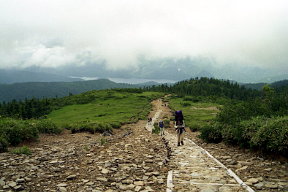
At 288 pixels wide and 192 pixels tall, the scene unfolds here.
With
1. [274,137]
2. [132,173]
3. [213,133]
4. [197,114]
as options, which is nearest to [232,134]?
[213,133]

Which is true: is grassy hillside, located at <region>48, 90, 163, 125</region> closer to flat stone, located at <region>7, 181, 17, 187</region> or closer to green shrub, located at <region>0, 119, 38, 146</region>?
green shrub, located at <region>0, 119, 38, 146</region>

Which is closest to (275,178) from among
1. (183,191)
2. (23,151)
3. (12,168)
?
(183,191)

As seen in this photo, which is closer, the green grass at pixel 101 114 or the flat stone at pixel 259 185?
the flat stone at pixel 259 185

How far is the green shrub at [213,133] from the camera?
18.0m

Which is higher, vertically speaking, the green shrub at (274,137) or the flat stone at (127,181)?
the green shrub at (274,137)

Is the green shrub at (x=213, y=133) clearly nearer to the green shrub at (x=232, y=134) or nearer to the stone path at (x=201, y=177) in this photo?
the green shrub at (x=232, y=134)

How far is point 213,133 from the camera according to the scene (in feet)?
60.7

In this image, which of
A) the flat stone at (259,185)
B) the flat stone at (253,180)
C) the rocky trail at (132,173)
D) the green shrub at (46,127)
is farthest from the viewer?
the green shrub at (46,127)

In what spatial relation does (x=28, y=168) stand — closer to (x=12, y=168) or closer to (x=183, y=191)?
(x=12, y=168)

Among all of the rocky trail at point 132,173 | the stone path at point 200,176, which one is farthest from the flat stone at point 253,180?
the stone path at point 200,176

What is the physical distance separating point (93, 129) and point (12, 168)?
1925 cm

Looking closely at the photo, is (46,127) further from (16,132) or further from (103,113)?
(103,113)

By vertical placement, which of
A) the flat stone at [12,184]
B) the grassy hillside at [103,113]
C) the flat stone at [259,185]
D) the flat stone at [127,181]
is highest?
the flat stone at [259,185]

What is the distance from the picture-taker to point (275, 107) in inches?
663
